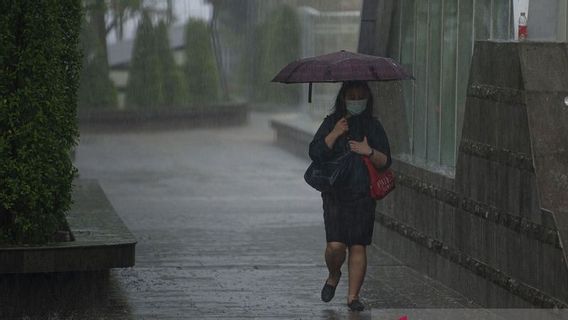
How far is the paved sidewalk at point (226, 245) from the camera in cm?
916

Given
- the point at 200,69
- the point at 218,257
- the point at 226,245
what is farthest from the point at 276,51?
the point at 218,257

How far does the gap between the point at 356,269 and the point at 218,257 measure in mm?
2709

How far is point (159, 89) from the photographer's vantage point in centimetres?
3072

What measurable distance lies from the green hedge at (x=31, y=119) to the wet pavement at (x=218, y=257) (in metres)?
0.47

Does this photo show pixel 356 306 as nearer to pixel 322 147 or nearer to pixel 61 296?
pixel 322 147

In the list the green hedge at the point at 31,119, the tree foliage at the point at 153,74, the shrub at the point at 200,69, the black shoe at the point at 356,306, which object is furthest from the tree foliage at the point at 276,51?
the black shoe at the point at 356,306

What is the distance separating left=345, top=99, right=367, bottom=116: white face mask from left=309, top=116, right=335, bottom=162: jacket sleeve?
0.51 feet

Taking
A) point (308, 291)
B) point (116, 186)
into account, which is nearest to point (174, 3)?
point (116, 186)

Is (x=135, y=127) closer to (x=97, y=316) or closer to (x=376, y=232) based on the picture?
(x=376, y=232)

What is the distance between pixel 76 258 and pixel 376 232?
3697 mm

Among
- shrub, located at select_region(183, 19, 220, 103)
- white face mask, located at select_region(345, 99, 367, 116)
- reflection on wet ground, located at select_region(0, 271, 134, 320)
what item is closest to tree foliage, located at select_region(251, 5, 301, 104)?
shrub, located at select_region(183, 19, 220, 103)

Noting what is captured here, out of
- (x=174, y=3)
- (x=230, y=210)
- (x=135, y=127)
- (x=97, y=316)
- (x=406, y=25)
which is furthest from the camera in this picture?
(x=174, y=3)

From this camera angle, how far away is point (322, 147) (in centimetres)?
895

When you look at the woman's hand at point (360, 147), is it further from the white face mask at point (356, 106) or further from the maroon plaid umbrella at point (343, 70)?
the maroon plaid umbrella at point (343, 70)
